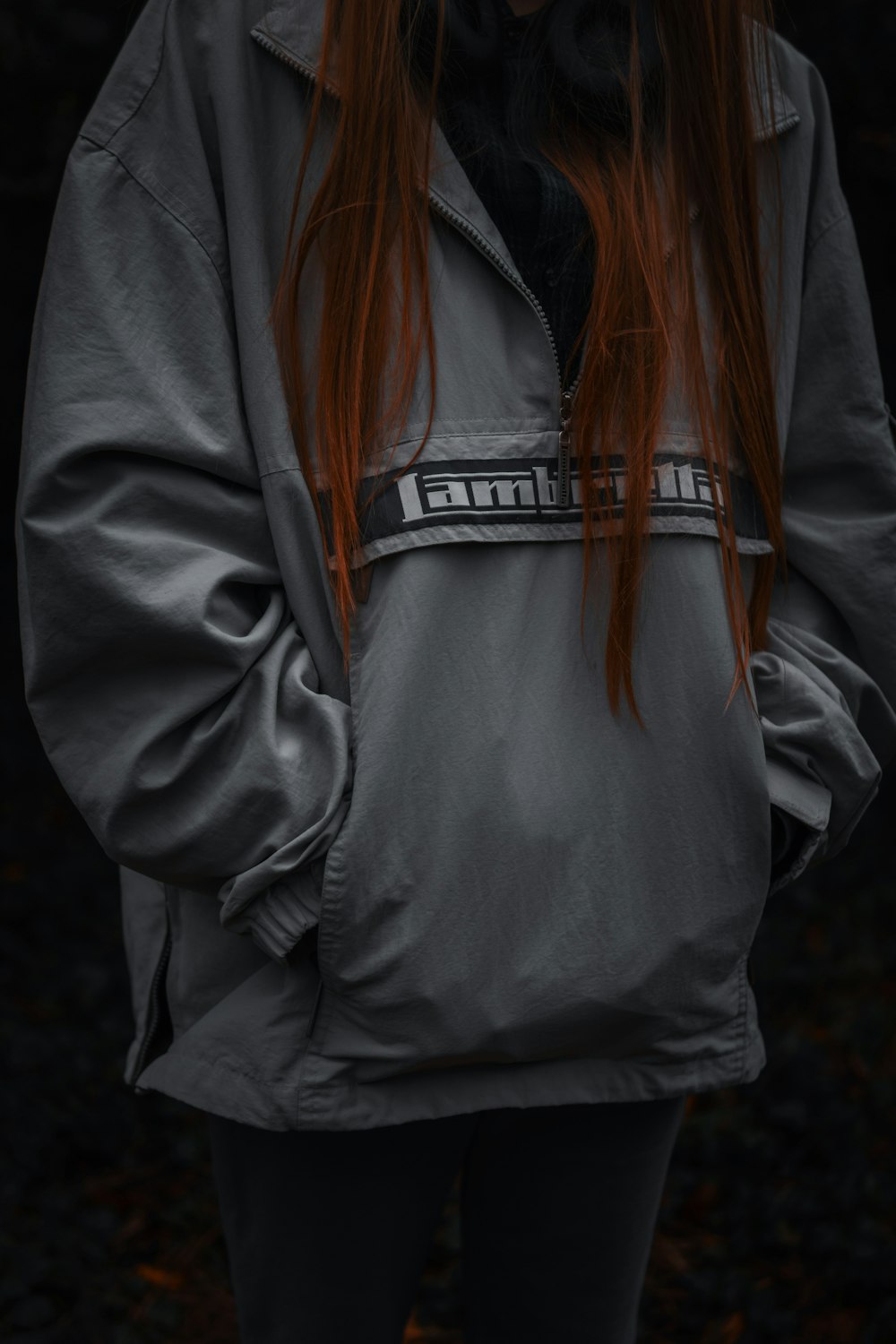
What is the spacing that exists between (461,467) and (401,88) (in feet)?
1.22

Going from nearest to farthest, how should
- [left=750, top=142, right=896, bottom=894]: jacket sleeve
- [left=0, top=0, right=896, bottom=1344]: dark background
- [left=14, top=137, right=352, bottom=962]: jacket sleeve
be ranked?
[left=14, top=137, right=352, bottom=962]: jacket sleeve < [left=750, top=142, right=896, bottom=894]: jacket sleeve < [left=0, top=0, right=896, bottom=1344]: dark background

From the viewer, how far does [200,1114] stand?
10.6 ft

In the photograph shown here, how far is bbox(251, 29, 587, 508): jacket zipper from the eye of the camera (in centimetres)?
131

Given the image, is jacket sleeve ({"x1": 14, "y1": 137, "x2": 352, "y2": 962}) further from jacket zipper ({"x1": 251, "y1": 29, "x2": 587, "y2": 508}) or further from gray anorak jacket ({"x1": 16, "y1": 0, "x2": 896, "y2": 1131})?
jacket zipper ({"x1": 251, "y1": 29, "x2": 587, "y2": 508})

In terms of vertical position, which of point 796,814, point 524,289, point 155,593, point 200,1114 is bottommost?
point 200,1114

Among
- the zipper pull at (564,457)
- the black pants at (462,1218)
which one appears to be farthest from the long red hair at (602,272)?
the black pants at (462,1218)

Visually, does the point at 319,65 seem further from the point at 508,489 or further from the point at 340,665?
the point at 340,665

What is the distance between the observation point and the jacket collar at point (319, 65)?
131cm

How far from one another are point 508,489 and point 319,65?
1.48 feet

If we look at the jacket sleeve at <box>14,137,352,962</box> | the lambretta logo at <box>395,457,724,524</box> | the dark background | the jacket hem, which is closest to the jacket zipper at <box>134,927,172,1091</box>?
the jacket hem

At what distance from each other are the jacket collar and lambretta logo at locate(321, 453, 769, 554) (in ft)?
0.70

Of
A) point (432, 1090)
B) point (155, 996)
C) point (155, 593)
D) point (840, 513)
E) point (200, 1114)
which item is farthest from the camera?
point (200, 1114)

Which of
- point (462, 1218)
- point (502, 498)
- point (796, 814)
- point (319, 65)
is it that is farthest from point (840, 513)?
point (462, 1218)

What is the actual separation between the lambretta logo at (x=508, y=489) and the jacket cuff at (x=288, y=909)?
362 mm
